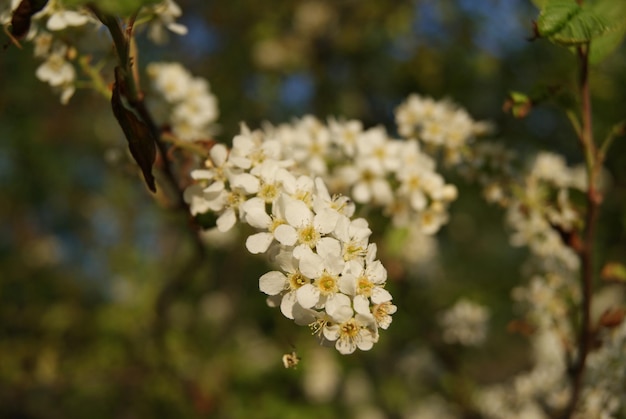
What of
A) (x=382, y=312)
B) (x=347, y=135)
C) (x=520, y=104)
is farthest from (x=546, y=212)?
(x=382, y=312)

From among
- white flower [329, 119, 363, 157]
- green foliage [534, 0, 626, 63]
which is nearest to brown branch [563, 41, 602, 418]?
green foliage [534, 0, 626, 63]

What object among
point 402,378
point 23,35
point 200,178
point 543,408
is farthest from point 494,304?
point 23,35

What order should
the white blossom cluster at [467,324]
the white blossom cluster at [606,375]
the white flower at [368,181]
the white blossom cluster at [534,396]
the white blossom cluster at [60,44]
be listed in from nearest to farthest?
1. the white blossom cluster at [60,44]
2. the white blossom cluster at [606,375]
3. the white flower at [368,181]
4. the white blossom cluster at [534,396]
5. the white blossom cluster at [467,324]

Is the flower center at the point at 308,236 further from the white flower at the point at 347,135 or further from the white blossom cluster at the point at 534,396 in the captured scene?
the white blossom cluster at the point at 534,396

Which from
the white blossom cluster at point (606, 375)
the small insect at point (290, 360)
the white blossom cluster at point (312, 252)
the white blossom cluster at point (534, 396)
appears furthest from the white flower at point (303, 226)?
the white blossom cluster at point (534, 396)

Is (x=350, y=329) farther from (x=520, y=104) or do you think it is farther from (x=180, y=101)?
(x=180, y=101)
